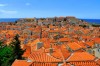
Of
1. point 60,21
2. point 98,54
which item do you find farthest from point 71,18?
point 98,54

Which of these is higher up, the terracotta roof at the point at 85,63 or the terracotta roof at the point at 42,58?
the terracotta roof at the point at 42,58

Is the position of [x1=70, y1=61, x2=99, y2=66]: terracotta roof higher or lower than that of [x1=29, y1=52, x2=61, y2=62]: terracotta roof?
lower

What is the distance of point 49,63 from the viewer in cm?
3350

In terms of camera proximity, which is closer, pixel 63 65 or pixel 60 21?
pixel 63 65

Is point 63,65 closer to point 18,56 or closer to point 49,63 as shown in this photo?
point 49,63

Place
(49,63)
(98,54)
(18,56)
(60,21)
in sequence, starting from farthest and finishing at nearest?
1. (60,21)
2. (98,54)
3. (18,56)
4. (49,63)

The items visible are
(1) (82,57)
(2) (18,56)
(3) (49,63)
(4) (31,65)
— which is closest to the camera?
(4) (31,65)

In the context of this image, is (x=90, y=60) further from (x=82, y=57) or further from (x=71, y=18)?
(x=71, y=18)

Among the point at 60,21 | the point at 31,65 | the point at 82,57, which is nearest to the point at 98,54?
the point at 82,57

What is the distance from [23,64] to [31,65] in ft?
4.27

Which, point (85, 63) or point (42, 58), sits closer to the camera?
point (85, 63)

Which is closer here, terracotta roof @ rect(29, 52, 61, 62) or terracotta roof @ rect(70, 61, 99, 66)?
terracotta roof @ rect(70, 61, 99, 66)

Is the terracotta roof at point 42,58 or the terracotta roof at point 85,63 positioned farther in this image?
the terracotta roof at point 42,58

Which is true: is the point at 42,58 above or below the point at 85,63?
above
